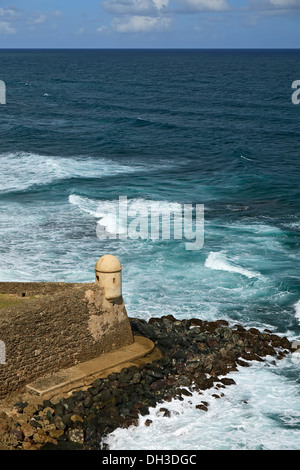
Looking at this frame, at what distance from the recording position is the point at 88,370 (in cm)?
2339

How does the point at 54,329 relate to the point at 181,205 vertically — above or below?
above

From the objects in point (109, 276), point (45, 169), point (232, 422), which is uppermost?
point (109, 276)

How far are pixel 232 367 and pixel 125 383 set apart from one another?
4.89m

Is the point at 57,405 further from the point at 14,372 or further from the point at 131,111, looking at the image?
the point at 131,111

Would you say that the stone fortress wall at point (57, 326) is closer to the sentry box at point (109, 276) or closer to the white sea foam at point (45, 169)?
the sentry box at point (109, 276)

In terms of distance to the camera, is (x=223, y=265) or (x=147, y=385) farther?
(x=223, y=265)

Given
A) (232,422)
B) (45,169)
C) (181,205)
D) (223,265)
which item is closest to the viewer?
(232,422)

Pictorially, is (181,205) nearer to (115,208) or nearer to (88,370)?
(115,208)

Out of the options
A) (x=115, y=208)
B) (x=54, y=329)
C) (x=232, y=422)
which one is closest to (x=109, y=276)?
(x=54, y=329)

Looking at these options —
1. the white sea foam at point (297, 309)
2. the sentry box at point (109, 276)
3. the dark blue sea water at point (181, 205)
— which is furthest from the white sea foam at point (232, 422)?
the white sea foam at point (297, 309)

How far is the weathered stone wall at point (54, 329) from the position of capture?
21766 mm

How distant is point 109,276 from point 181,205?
951 inches

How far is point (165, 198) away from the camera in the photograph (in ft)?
162

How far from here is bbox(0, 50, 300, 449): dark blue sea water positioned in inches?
947
